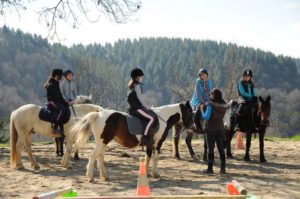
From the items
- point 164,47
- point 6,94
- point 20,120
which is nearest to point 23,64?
point 6,94

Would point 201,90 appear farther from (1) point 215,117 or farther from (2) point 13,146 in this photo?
(2) point 13,146

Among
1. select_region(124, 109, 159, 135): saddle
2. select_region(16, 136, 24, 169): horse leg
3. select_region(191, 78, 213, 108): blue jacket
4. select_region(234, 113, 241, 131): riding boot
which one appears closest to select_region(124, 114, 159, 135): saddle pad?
select_region(124, 109, 159, 135): saddle

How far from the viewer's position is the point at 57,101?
459 inches

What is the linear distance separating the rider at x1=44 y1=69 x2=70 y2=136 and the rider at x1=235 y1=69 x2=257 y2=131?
5419mm

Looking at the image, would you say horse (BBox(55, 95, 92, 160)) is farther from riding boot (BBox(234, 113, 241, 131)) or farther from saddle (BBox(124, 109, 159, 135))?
riding boot (BBox(234, 113, 241, 131))

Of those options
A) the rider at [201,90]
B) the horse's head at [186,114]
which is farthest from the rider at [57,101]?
the rider at [201,90]

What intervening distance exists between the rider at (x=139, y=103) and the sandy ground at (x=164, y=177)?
103 cm

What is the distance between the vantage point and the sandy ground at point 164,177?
8656mm

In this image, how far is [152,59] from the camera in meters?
169

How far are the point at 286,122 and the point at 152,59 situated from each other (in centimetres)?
8392

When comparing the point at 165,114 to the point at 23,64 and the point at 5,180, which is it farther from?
the point at 23,64

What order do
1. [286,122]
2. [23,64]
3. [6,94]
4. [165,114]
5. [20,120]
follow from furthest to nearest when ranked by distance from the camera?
[23,64]
[6,94]
[286,122]
[20,120]
[165,114]

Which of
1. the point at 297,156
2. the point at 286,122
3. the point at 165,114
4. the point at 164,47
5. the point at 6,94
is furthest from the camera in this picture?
the point at 164,47

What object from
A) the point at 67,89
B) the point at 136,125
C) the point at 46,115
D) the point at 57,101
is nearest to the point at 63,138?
the point at 67,89
